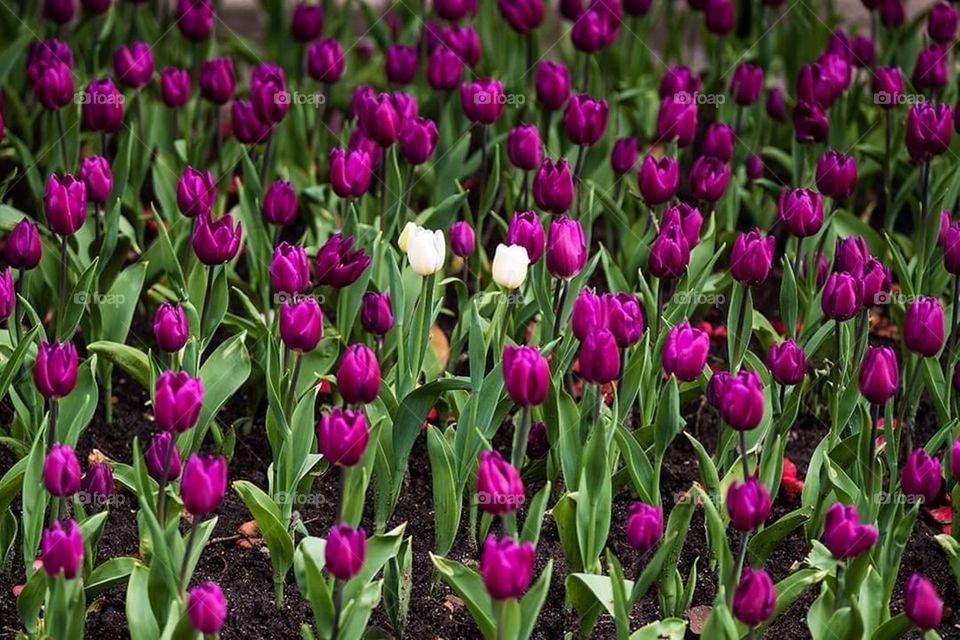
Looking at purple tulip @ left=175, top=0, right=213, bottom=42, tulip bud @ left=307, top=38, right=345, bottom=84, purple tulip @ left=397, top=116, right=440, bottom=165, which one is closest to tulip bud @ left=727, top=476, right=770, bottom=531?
purple tulip @ left=397, top=116, right=440, bottom=165

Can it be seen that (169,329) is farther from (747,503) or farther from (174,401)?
(747,503)

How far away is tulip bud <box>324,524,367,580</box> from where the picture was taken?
2186 mm

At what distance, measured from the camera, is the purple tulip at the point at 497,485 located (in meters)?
2.22

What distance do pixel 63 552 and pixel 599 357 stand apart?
0.84 metres

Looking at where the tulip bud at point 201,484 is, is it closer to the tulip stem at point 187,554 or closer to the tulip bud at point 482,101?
the tulip stem at point 187,554

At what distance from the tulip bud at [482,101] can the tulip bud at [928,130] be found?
911mm

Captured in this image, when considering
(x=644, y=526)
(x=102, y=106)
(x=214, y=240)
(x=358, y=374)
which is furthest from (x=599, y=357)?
(x=102, y=106)

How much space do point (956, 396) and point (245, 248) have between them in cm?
182

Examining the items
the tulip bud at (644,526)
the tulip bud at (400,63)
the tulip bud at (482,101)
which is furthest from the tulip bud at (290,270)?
the tulip bud at (400,63)

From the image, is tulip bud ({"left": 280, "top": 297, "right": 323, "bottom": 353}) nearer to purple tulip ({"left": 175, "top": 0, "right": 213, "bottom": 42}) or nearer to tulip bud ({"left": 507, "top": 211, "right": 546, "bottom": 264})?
tulip bud ({"left": 507, "top": 211, "right": 546, "bottom": 264})

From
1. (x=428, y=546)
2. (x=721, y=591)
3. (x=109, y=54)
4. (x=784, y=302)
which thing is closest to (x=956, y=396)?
(x=784, y=302)

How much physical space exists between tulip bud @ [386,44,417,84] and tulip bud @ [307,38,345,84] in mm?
142

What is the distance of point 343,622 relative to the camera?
2412 millimetres

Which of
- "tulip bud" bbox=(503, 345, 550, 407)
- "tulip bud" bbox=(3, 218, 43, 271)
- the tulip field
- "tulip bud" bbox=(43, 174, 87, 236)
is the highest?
"tulip bud" bbox=(503, 345, 550, 407)
